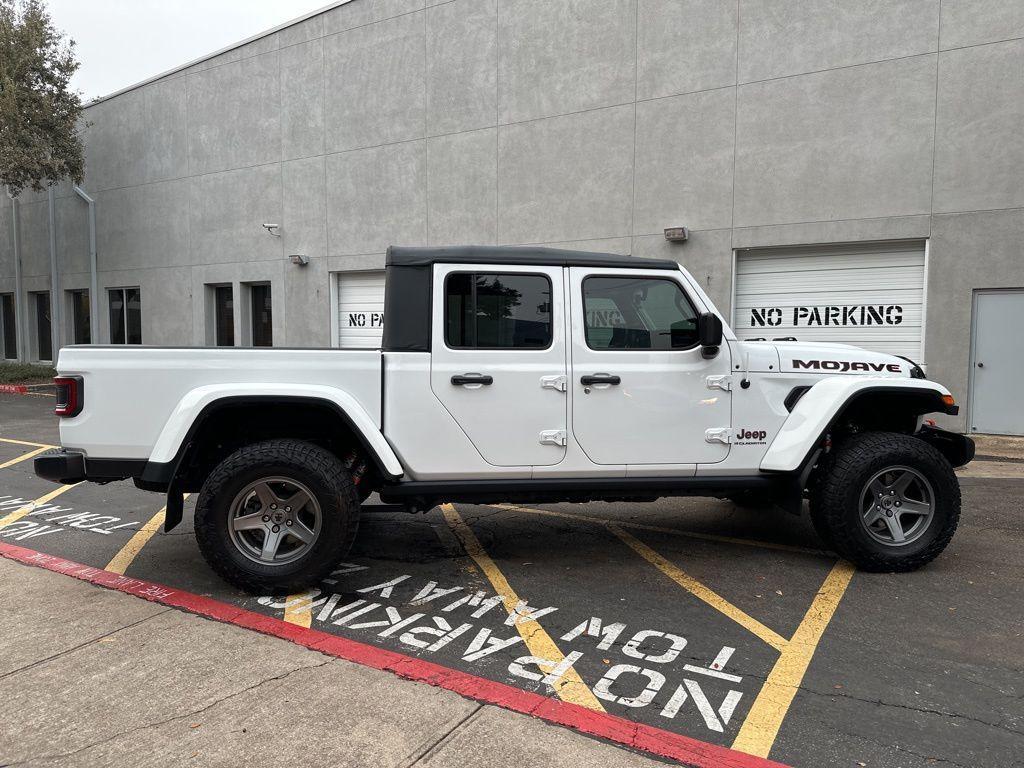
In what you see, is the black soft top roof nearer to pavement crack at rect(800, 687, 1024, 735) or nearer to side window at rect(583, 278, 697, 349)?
side window at rect(583, 278, 697, 349)

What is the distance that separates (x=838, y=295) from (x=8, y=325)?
2709 centimetres

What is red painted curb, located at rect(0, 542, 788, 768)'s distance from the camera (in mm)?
2711

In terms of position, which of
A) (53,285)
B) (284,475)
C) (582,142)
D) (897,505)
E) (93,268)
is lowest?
(897,505)

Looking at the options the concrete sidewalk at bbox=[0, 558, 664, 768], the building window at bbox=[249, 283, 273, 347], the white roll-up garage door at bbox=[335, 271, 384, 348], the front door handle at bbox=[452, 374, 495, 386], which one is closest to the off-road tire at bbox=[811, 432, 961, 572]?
the front door handle at bbox=[452, 374, 495, 386]

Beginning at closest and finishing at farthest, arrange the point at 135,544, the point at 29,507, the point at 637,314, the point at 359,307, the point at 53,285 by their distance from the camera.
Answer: the point at 637,314
the point at 135,544
the point at 29,507
the point at 359,307
the point at 53,285

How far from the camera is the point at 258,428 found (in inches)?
180

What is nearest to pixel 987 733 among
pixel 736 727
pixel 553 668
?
pixel 736 727

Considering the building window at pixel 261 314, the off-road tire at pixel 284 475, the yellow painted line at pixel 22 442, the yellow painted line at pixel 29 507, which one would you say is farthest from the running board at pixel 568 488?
the building window at pixel 261 314

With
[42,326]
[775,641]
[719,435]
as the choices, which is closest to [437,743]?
[775,641]

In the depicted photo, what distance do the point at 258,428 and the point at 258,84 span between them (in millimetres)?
15261

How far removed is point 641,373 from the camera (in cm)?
455

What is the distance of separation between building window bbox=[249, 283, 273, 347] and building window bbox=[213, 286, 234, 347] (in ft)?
2.73

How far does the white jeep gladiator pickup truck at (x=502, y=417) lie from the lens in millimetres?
4211

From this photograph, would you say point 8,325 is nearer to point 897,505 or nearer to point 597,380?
point 597,380
